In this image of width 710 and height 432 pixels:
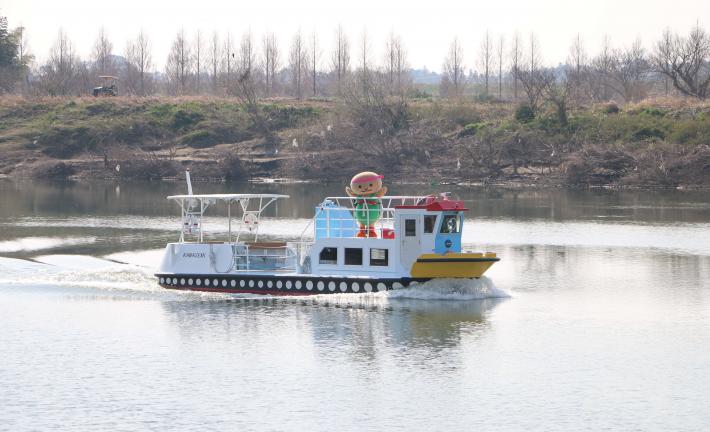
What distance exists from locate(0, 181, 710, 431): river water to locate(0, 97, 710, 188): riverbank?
150ft

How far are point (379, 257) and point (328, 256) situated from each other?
6.83 ft

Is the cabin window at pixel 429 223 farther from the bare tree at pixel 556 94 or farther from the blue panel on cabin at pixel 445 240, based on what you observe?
the bare tree at pixel 556 94

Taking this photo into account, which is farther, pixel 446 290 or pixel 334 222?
pixel 334 222

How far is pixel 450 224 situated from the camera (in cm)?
4231

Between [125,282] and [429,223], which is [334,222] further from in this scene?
[125,282]

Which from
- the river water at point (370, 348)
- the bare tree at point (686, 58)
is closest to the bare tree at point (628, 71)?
the bare tree at point (686, 58)

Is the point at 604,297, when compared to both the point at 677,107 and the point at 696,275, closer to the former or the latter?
the point at 696,275

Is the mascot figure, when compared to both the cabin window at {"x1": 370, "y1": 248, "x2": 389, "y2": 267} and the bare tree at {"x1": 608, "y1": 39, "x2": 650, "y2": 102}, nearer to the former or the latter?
the cabin window at {"x1": 370, "y1": 248, "x2": 389, "y2": 267}

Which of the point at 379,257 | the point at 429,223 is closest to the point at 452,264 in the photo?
the point at 429,223

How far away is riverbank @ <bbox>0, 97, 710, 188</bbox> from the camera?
103m

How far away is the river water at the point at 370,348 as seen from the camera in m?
29.6

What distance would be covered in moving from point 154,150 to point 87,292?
75.1 meters

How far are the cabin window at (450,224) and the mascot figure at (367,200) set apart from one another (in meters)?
2.96

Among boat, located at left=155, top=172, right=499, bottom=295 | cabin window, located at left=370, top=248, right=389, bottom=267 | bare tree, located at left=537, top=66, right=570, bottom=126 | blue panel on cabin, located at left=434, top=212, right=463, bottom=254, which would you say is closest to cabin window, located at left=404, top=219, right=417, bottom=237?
boat, located at left=155, top=172, right=499, bottom=295
